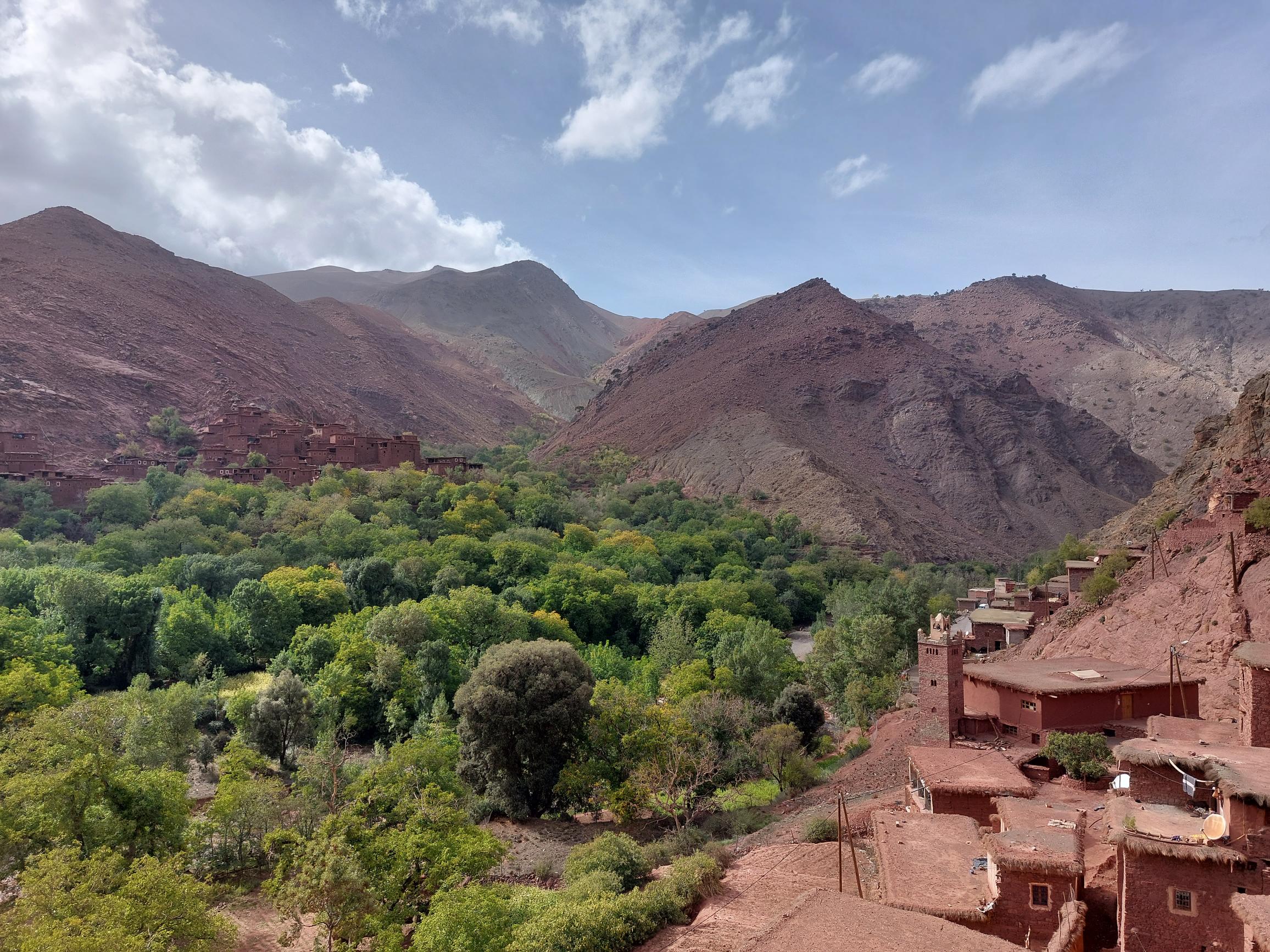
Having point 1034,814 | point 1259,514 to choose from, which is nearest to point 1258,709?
point 1034,814

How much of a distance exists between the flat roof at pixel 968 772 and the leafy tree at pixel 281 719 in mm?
15555

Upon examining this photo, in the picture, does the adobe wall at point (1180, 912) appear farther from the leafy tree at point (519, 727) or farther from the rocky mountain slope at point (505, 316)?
the rocky mountain slope at point (505, 316)

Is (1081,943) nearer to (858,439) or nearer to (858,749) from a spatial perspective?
(858,749)

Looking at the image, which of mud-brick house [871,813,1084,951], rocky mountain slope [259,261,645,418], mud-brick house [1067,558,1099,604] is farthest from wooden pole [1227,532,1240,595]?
rocky mountain slope [259,261,645,418]

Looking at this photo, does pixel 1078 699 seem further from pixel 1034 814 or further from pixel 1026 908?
pixel 1026 908

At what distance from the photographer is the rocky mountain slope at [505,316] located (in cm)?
13575

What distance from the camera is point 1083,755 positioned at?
46.2 feet

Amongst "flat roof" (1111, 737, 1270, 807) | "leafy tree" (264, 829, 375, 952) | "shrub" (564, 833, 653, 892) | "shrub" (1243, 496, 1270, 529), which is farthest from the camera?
"shrub" (1243, 496, 1270, 529)

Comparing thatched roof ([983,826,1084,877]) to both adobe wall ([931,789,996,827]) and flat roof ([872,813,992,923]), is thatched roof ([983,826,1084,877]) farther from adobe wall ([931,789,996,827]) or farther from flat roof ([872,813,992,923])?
adobe wall ([931,789,996,827])

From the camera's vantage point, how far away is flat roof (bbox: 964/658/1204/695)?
15.3m

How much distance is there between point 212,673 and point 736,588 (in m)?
24.0

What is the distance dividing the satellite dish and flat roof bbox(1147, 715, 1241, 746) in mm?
3357

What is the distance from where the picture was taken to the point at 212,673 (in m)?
27.3

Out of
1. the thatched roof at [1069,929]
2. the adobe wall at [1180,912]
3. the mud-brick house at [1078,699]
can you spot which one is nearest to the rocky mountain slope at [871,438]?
the mud-brick house at [1078,699]
